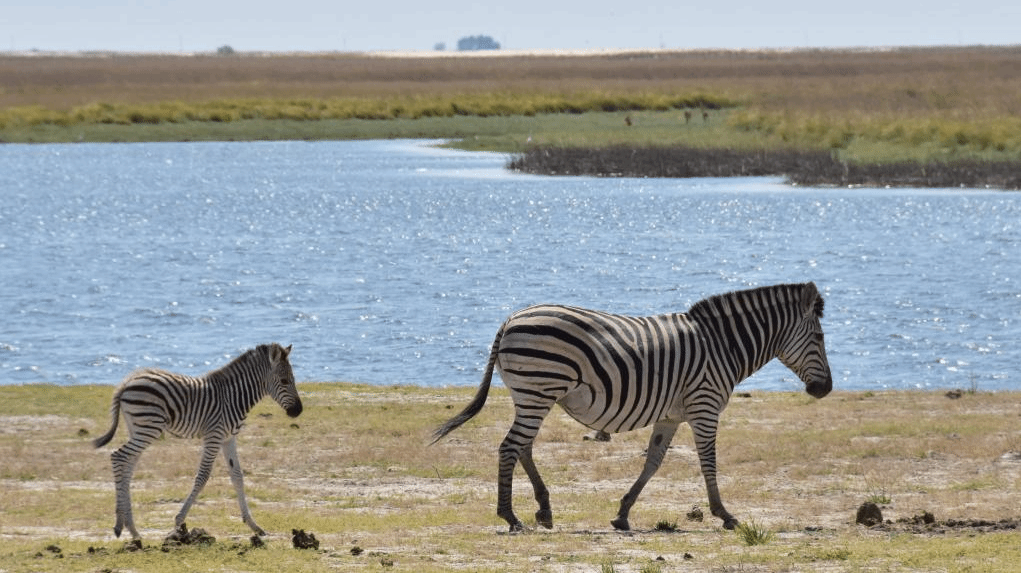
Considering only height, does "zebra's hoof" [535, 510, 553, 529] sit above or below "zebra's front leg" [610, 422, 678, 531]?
below

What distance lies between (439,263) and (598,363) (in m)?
30.7

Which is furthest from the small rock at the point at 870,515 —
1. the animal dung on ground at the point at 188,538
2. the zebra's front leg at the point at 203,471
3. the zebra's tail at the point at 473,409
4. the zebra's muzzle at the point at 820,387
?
the zebra's front leg at the point at 203,471

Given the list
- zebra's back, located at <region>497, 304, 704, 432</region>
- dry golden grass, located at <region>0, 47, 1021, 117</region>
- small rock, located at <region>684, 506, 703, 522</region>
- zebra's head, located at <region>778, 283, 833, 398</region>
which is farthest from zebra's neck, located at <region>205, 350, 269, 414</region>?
dry golden grass, located at <region>0, 47, 1021, 117</region>

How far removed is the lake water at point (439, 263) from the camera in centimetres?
2820

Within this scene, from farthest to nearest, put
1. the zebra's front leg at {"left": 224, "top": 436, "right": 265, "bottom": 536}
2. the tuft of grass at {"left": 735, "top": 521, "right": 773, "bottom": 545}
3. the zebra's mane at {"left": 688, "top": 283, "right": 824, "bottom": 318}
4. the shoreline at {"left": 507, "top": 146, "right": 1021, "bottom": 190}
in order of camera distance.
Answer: the shoreline at {"left": 507, "top": 146, "right": 1021, "bottom": 190}, the zebra's mane at {"left": 688, "top": 283, "right": 824, "bottom": 318}, the zebra's front leg at {"left": 224, "top": 436, "right": 265, "bottom": 536}, the tuft of grass at {"left": 735, "top": 521, "right": 773, "bottom": 545}

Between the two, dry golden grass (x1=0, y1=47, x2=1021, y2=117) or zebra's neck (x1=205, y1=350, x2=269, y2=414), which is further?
dry golden grass (x1=0, y1=47, x2=1021, y2=117)

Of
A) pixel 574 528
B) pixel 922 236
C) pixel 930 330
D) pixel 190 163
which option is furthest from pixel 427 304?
pixel 190 163

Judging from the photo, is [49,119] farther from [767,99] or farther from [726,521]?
[726,521]

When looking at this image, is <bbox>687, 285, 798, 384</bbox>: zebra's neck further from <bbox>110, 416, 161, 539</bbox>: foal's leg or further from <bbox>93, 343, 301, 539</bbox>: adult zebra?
<bbox>110, 416, 161, 539</bbox>: foal's leg

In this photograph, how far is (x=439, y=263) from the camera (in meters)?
43.2

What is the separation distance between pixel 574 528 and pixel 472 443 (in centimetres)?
448

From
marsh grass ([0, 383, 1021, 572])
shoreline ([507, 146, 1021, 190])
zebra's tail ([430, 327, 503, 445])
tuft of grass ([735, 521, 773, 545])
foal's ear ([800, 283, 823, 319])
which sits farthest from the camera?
shoreline ([507, 146, 1021, 190])

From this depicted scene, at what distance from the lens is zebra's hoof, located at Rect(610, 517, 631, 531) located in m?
12.6

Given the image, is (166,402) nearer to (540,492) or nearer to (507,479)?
(507,479)
